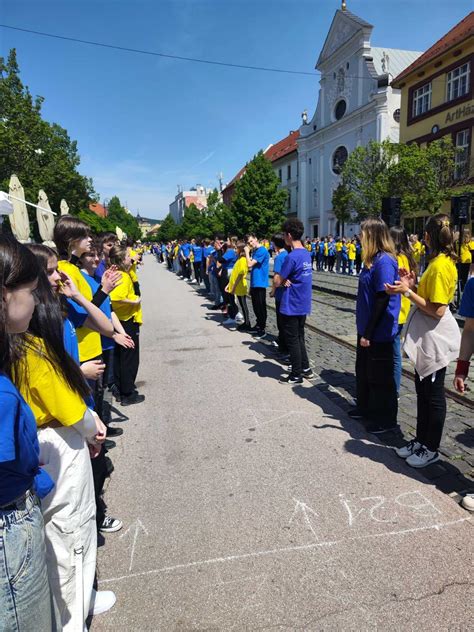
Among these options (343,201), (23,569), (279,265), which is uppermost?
(343,201)

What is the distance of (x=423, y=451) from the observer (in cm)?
356

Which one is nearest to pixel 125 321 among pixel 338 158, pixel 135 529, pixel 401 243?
pixel 135 529

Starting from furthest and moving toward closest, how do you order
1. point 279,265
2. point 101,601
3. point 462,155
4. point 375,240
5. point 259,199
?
1. point 259,199
2. point 462,155
3. point 279,265
4. point 375,240
5. point 101,601

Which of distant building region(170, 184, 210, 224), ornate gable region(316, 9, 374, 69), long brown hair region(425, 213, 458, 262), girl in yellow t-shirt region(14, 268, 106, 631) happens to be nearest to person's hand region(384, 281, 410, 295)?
long brown hair region(425, 213, 458, 262)

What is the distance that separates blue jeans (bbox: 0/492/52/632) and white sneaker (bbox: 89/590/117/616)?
935mm

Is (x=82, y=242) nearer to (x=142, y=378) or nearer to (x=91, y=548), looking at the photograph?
(x=91, y=548)

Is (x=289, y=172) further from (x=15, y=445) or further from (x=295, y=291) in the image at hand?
(x=15, y=445)

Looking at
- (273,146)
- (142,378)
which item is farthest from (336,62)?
(142,378)

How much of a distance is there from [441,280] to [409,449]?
145cm

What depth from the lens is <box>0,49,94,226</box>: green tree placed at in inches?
1118

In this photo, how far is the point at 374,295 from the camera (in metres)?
4.07

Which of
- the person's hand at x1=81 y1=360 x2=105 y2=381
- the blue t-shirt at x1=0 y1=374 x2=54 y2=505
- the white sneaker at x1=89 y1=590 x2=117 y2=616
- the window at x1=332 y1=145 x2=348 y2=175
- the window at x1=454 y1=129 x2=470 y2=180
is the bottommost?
the white sneaker at x1=89 y1=590 x2=117 y2=616

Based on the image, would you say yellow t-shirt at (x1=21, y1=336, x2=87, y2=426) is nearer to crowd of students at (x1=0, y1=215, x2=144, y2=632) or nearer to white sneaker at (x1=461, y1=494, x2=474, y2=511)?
crowd of students at (x1=0, y1=215, x2=144, y2=632)

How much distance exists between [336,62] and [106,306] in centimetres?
4627
